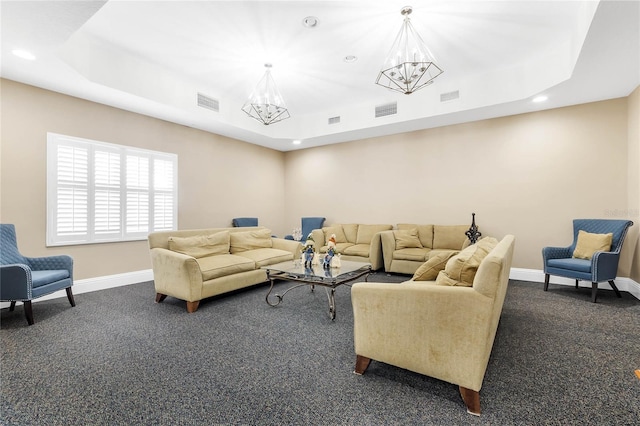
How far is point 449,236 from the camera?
5.30 meters

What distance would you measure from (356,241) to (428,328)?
4.49m

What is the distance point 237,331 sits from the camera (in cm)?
285

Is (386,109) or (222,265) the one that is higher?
(386,109)

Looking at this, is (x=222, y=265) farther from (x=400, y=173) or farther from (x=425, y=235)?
(x=400, y=173)

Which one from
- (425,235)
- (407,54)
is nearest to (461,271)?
(407,54)

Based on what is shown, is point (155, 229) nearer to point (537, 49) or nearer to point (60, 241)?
point (60, 241)

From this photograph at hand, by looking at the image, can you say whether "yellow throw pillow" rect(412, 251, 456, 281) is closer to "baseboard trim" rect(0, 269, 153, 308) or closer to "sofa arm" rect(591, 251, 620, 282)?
"sofa arm" rect(591, 251, 620, 282)

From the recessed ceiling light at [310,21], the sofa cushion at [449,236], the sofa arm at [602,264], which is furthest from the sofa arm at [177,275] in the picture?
the sofa arm at [602,264]

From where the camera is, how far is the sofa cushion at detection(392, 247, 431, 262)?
5026 mm

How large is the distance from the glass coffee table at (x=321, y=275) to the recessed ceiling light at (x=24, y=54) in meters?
3.49

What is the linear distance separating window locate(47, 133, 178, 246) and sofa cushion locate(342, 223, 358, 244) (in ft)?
11.3

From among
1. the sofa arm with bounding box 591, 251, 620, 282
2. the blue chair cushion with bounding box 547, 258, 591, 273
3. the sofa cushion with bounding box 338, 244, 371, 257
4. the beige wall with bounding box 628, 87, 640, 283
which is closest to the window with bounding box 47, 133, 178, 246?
the sofa cushion with bounding box 338, 244, 371, 257

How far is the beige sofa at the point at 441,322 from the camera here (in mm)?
1630

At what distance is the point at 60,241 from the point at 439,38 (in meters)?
5.74
